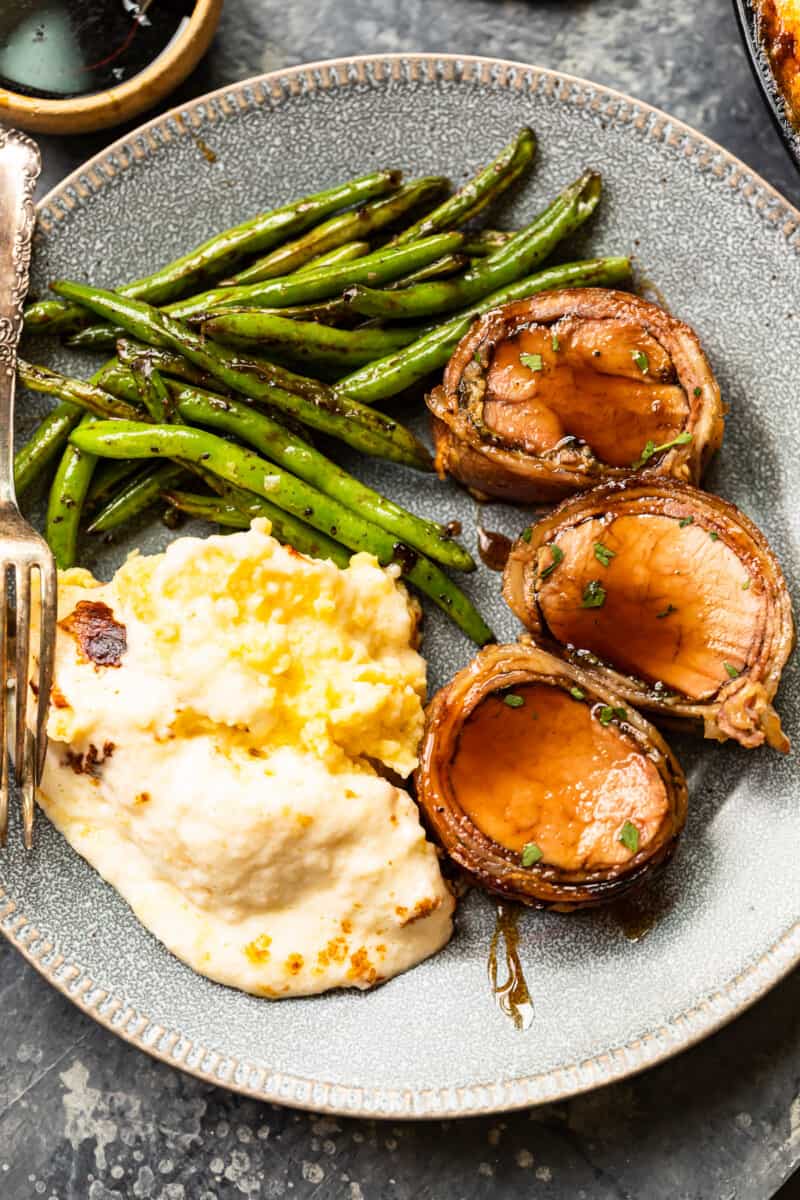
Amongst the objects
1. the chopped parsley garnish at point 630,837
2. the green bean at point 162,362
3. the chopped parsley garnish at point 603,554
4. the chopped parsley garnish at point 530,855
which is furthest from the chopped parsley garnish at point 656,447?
the green bean at point 162,362

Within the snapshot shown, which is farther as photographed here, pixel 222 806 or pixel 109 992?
pixel 109 992

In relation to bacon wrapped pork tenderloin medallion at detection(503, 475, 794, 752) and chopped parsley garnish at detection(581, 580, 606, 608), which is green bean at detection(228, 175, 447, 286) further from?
chopped parsley garnish at detection(581, 580, 606, 608)

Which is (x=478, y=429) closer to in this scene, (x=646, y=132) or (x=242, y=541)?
(x=242, y=541)

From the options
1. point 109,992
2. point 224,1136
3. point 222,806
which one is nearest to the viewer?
point 222,806

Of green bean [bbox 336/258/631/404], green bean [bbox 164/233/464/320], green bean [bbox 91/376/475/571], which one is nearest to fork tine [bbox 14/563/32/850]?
green bean [bbox 91/376/475/571]

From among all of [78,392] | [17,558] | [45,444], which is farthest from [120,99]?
[17,558]

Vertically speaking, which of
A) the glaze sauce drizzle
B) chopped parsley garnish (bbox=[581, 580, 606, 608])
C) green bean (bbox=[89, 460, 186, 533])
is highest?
chopped parsley garnish (bbox=[581, 580, 606, 608])

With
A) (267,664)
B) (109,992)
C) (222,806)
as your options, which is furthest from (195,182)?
(109,992)
